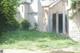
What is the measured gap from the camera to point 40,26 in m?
37.2

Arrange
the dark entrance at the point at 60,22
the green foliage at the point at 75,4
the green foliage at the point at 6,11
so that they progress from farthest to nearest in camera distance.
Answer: the dark entrance at the point at 60,22 < the green foliage at the point at 6,11 < the green foliage at the point at 75,4

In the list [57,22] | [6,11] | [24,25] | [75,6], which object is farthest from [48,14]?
[75,6]

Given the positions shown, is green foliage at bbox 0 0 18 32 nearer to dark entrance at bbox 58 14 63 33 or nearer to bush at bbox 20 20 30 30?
dark entrance at bbox 58 14 63 33

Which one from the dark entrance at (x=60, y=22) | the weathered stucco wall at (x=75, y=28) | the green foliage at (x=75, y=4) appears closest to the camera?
the green foliage at (x=75, y=4)

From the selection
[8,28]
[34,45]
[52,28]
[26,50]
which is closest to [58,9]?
[52,28]

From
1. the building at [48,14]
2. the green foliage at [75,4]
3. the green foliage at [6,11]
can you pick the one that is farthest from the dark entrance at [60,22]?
the green foliage at [75,4]

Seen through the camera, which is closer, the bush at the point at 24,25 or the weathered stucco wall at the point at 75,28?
the weathered stucco wall at the point at 75,28

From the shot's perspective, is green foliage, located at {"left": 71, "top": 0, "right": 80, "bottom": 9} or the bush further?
the bush

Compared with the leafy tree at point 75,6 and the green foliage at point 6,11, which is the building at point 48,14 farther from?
the green foliage at point 6,11

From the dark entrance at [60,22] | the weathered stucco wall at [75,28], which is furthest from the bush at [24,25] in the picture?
the weathered stucco wall at [75,28]

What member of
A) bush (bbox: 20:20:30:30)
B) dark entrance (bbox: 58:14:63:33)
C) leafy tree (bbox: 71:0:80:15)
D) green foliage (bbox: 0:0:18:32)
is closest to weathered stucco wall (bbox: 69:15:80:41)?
leafy tree (bbox: 71:0:80:15)

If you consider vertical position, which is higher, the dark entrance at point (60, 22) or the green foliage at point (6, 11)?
the green foliage at point (6, 11)

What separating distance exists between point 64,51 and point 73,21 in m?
7.53

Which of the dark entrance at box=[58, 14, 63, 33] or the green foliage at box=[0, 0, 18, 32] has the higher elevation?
the green foliage at box=[0, 0, 18, 32]
